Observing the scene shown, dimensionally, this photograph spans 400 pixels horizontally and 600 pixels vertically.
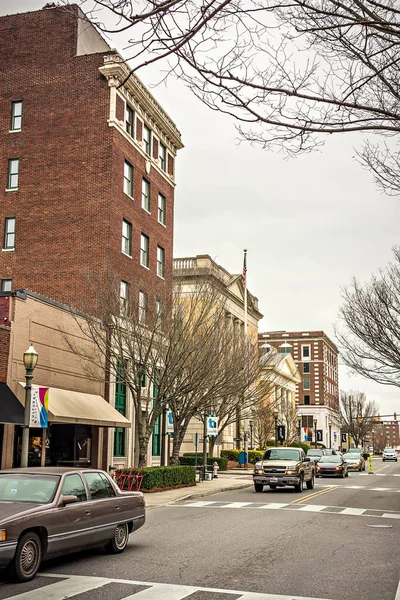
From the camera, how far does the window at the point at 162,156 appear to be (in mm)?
39156

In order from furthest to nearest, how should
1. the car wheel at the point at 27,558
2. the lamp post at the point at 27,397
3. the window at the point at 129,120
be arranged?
the window at the point at 129,120 < the lamp post at the point at 27,397 < the car wheel at the point at 27,558

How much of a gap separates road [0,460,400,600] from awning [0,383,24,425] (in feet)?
18.1

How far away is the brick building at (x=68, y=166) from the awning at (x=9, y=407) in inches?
318

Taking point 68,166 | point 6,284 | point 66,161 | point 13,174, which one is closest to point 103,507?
point 6,284

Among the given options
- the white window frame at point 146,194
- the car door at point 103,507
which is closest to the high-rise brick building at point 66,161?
the white window frame at point 146,194

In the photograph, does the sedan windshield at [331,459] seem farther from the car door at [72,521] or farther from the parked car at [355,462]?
the car door at [72,521]

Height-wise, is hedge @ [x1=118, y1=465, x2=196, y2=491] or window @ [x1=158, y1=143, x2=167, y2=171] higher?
window @ [x1=158, y1=143, x2=167, y2=171]

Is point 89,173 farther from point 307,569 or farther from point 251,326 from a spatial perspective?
point 251,326

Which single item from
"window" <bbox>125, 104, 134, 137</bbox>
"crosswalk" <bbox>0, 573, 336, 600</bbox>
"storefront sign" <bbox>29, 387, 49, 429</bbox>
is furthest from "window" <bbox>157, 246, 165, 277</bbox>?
"crosswalk" <bbox>0, 573, 336, 600</bbox>

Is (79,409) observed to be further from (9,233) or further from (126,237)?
(9,233)

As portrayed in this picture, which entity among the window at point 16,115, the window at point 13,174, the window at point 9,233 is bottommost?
the window at point 9,233

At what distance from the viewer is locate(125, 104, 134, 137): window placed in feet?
112

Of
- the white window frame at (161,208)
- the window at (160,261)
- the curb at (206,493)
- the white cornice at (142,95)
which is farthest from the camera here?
the white window frame at (161,208)

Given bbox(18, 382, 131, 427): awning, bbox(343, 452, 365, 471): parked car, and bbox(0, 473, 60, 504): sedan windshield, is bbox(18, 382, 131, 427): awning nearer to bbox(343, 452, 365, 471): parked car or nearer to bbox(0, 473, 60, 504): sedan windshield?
bbox(0, 473, 60, 504): sedan windshield
